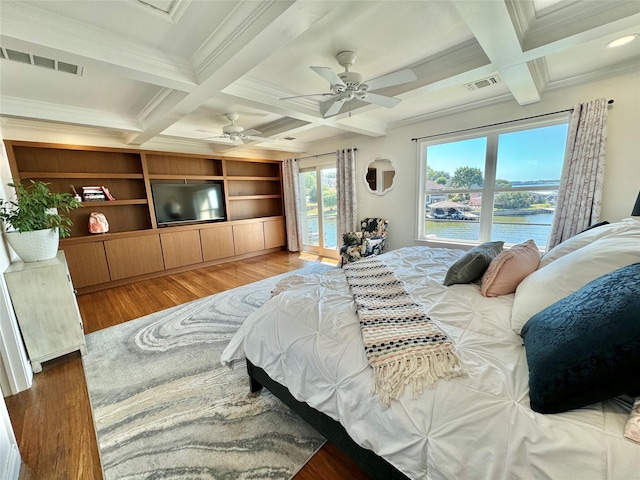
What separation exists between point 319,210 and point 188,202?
104 inches

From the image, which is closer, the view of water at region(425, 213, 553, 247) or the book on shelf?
the view of water at region(425, 213, 553, 247)

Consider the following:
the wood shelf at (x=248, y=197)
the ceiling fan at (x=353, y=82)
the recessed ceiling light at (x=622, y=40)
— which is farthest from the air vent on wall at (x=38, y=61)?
the recessed ceiling light at (x=622, y=40)

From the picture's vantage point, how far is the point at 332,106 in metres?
2.62

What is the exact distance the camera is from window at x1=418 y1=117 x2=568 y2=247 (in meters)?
3.09

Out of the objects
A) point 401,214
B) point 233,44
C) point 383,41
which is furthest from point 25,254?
point 401,214

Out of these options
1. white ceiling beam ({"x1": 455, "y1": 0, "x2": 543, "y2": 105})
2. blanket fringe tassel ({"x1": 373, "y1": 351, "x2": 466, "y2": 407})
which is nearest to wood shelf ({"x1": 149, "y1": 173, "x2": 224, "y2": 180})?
white ceiling beam ({"x1": 455, "y1": 0, "x2": 543, "y2": 105})

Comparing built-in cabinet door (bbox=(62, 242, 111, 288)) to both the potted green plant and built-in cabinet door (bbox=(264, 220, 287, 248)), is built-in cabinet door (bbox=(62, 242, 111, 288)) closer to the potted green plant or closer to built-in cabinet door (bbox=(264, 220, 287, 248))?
the potted green plant

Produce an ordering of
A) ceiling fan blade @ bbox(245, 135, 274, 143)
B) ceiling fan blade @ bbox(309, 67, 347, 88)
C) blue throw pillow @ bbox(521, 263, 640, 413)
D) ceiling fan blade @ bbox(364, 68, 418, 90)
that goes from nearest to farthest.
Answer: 1. blue throw pillow @ bbox(521, 263, 640, 413)
2. ceiling fan blade @ bbox(309, 67, 347, 88)
3. ceiling fan blade @ bbox(364, 68, 418, 90)
4. ceiling fan blade @ bbox(245, 135, 274, 143)

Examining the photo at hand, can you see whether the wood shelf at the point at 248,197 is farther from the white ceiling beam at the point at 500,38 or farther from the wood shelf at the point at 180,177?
the white ceiling beam at the point at 500,38

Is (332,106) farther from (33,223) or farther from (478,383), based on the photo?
(33,223)

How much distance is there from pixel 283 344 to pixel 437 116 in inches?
149

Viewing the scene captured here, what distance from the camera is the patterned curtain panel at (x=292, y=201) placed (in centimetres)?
585

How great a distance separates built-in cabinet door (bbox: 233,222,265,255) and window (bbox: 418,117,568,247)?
3.46 meters

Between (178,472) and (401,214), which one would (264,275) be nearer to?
(401,214)
